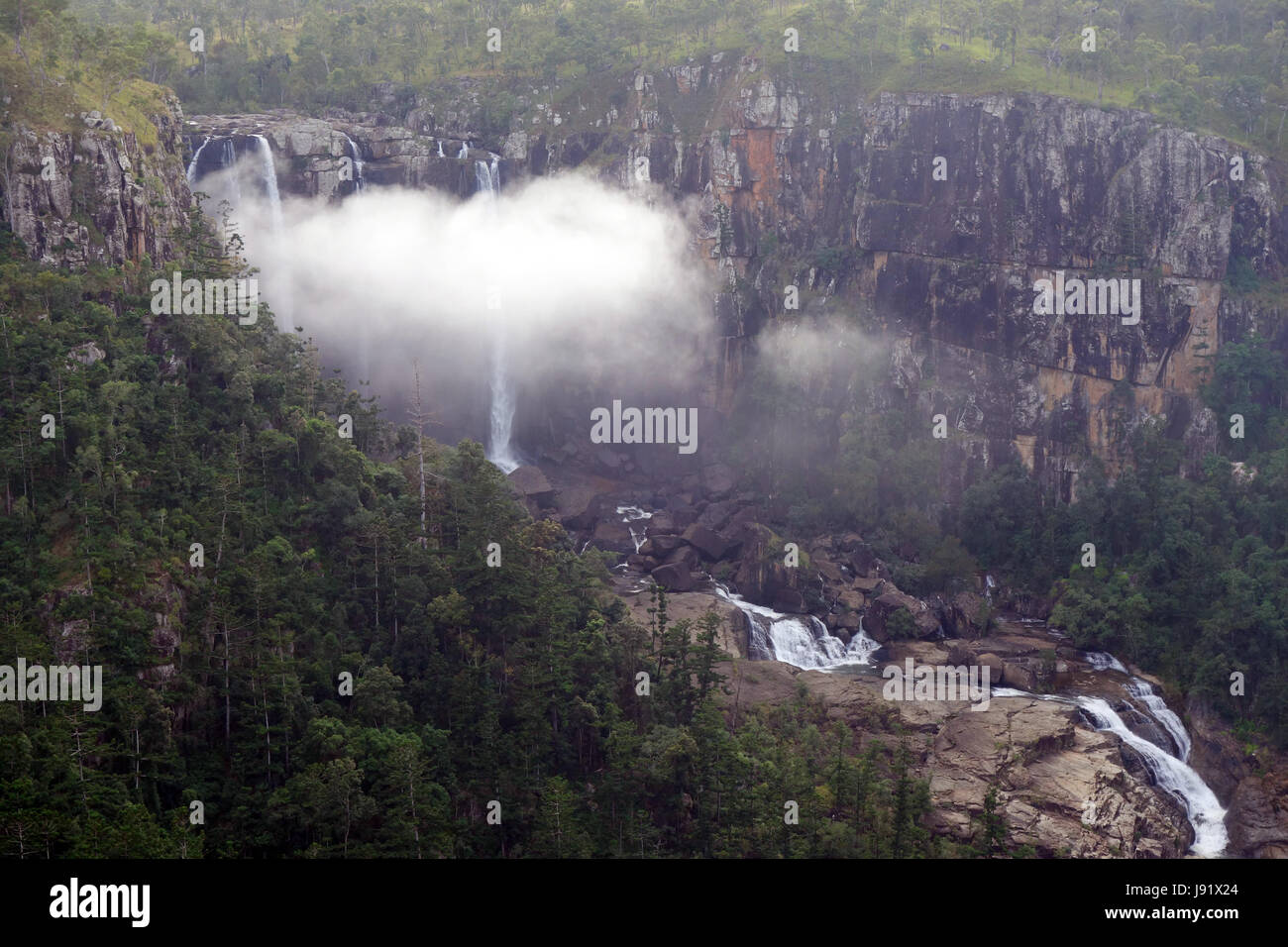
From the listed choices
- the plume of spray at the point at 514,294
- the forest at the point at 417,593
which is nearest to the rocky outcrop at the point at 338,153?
the plume of spray at the point at 514,294

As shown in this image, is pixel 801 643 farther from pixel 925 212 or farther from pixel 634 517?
pixel 925 212

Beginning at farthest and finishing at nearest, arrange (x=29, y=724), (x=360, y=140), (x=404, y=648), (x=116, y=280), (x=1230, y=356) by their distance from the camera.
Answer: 1. (x=360, y=140)
2. (x=1230, y=356)
3. (x=116, y=280)
4. (x=404, y=648)
5. (x=29, y=724)

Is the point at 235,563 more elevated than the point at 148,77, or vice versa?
the point at 148,77

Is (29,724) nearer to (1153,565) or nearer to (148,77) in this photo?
(1153,565)

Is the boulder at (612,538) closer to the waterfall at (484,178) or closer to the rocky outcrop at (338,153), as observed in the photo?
the waterfall at (484,178)

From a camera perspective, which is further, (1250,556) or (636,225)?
(636,225)

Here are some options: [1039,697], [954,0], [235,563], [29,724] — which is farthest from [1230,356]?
[29,724]

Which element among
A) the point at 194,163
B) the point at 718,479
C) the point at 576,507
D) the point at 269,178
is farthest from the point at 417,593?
the point at 269,178
